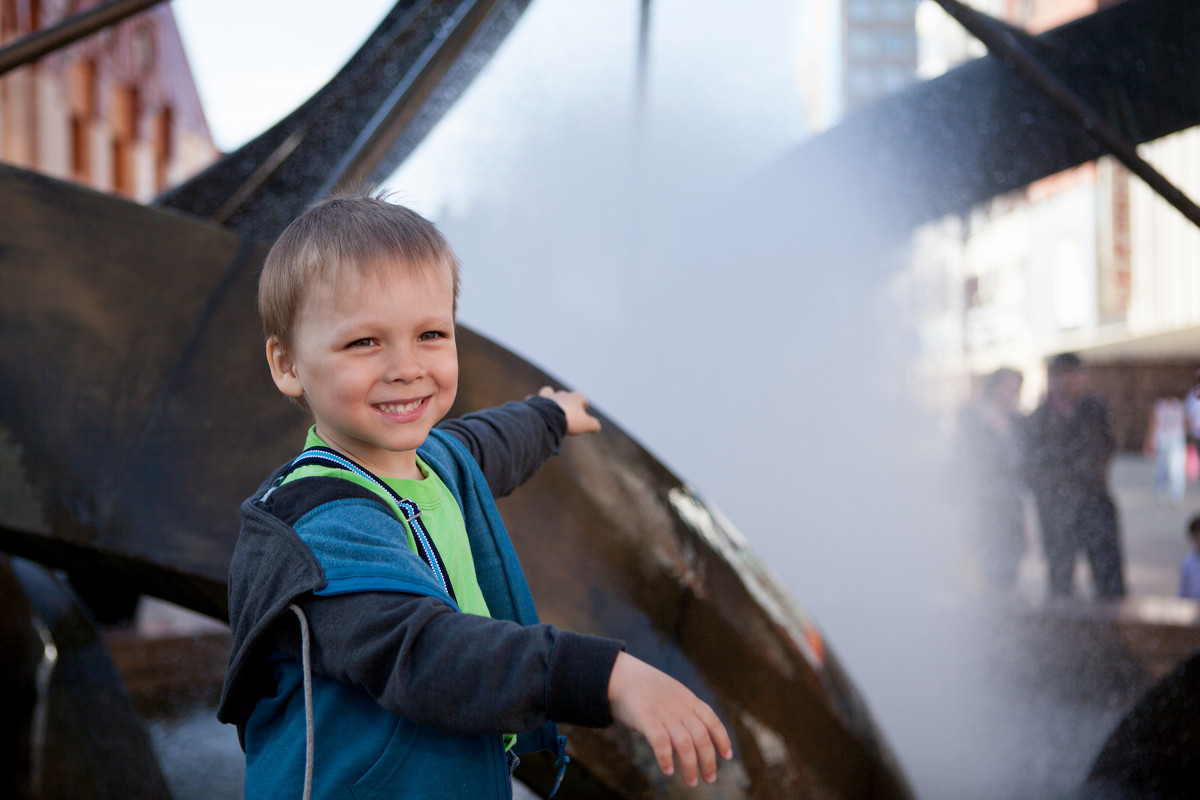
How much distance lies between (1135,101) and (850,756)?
104 inches

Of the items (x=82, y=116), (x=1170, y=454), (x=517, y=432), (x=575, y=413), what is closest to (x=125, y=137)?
(x=82, y=116)

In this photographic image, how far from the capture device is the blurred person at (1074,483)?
4.61m

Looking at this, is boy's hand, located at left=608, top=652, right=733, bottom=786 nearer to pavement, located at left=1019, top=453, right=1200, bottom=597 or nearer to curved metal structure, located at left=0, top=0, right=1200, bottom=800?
curved metal structure, located at left=0, top=0, right=1200, bottom=800

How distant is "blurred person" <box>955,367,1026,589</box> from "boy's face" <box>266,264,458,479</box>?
437 centimetres

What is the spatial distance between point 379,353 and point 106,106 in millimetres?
13154

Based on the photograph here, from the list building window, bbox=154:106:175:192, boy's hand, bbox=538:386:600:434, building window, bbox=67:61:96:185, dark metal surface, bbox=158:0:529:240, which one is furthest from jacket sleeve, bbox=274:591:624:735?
building window, bbox=154:106:175:192

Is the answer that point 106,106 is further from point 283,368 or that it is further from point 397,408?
point 397,408

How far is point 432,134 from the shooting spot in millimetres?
4098

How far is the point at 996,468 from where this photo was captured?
16.5 feet

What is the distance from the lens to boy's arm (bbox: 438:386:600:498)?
3.89 ft

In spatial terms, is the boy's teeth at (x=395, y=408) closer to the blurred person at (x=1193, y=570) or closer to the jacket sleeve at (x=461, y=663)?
the jacket sleeve at (x=461, y=663)

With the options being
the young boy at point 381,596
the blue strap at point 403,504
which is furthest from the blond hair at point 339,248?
the blue strap at point 403,504

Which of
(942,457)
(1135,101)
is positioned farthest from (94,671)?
(942,457)

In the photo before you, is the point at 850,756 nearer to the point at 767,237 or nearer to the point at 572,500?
the point at 572,500
